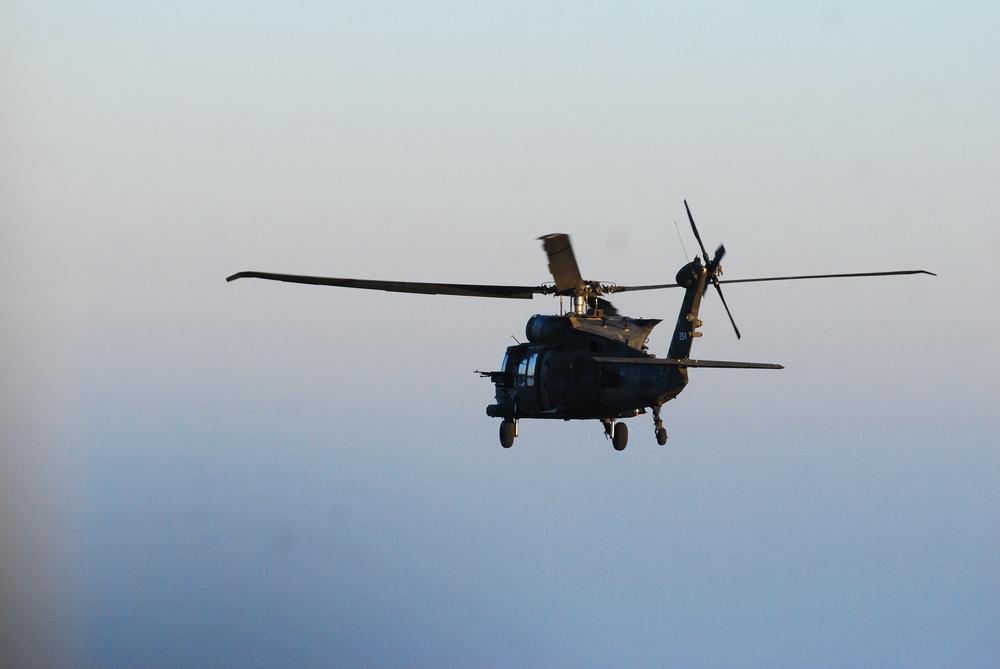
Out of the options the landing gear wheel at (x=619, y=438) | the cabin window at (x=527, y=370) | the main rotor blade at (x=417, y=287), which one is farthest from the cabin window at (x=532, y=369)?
the landing gear wheel at (x=619, y=438)

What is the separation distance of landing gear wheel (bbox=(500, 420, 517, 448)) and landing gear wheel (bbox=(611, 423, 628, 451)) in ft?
16.9

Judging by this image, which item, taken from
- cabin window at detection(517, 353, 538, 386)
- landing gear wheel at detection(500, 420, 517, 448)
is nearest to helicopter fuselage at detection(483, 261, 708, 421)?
cabin window at detection(517, 353, 538, 386)

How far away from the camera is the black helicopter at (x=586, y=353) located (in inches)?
2114

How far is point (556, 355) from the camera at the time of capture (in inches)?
2313

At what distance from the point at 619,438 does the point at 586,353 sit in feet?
12.7

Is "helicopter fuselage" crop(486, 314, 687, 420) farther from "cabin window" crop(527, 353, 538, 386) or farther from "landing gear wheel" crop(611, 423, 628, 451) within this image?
"landing gear wheel" crop(611, 423, 628, 451)

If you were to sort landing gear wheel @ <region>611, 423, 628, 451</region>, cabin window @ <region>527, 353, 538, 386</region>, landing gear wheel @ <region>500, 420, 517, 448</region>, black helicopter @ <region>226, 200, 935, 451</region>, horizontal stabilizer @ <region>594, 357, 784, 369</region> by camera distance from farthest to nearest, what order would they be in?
landing gear wheel @ <region>500, 420, 517, 448</region>, cabin window @ <region>527, 353, 538, 386</region>, landing gear wheel @ <region>611, 423, 628, 451</region>, black helicopter @ <region>226, 200, 935, 451</region>, horizontal stabilizer @ <region>594, 357, 784, 369</region>

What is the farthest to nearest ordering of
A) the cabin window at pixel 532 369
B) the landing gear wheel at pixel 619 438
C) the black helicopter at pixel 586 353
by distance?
the cabin window at pixel 532 369 → the landing gear wheel at pixel 619 438 → the black helicopter at pixel 586 353

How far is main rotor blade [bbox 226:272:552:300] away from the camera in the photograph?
5244 centimetres

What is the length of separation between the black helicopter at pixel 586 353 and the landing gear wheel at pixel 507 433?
4 cm

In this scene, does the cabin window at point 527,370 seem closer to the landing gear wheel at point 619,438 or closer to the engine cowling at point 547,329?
the engine cowling at point 547,329

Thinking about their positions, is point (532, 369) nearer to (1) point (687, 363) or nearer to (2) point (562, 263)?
(2) point (562, 263)

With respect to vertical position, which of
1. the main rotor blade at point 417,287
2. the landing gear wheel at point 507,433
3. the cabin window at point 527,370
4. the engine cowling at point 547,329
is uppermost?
the main rotor blade at point 417,287

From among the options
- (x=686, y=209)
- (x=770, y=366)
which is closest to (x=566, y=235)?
(x=686, y=209)
